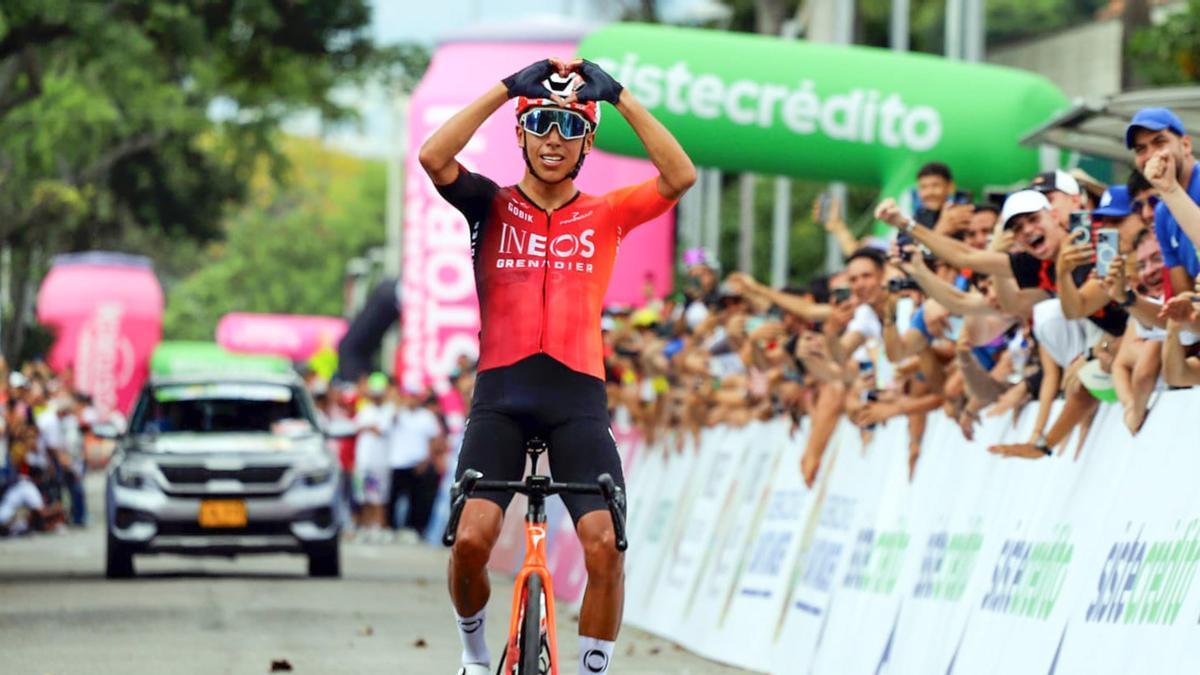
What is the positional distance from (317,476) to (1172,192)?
13.9m

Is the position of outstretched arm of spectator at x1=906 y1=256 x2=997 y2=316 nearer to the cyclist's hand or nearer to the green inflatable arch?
the cyclist's hand

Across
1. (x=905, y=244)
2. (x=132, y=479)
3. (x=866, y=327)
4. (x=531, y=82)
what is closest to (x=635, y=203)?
(x=531, y=82)

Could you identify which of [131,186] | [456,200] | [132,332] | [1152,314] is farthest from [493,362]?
[132,332]

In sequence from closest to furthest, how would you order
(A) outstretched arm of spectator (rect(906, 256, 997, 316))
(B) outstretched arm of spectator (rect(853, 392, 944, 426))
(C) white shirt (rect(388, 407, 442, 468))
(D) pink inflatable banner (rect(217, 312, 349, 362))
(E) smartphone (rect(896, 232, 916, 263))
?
(A) outstretched arm of spectator (rect(906, 256, 997, 316)), (E) smartphone (rect(896, 232, 916, 263)), (B) outstretched arm of spectator (rect(853, 392, 944, 426)), (C) white shirt (rect(388, 407, 442, 468)), (D) pink inflatable banner (rect(217, 312, 349, 362))

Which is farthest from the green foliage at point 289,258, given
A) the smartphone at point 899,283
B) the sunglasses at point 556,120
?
the sunglasses at point 556,120

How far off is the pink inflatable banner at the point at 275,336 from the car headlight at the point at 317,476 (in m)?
70.9

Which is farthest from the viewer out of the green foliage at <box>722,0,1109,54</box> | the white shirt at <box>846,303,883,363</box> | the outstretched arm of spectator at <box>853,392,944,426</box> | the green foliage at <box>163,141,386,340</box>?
the green foliage at <box>163,141,386,340</box>

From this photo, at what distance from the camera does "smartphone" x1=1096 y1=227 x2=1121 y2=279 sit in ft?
31.3

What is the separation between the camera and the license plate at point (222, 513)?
70.9 ft

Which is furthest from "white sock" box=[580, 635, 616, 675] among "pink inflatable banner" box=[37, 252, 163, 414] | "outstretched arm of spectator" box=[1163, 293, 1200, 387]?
"pink inflatable banner" box=[37, 252, 163, 414]

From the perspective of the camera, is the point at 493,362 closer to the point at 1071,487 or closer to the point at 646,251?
the point at 1071,487

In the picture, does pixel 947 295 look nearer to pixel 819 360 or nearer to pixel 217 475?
pixel 819 360

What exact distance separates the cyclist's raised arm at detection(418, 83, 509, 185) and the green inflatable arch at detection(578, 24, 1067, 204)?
33.9 feet

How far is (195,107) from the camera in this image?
37875 millimetres
